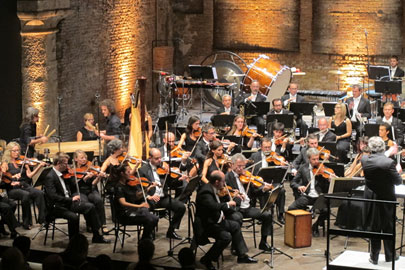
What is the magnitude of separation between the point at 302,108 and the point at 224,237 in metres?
5.06

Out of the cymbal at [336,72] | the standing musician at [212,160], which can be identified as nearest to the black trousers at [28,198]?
the standing musician at [212,160]

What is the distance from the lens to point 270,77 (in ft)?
55.9

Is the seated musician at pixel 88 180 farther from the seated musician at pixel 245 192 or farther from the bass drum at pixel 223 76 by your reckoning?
the bass drum at pixel 223 76

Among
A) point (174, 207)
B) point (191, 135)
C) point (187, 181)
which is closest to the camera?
point (174, 207)

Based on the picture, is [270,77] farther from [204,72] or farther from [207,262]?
[207,262]

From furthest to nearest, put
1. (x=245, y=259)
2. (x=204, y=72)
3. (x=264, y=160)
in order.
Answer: (x=204, y=72)
(x=264, y=160)
(x=245, y=259)

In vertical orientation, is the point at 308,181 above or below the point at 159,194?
above

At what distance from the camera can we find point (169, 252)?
10.1m

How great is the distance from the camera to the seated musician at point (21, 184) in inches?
429

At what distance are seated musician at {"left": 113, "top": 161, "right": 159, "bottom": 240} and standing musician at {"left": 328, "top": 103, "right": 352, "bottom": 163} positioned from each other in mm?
4256

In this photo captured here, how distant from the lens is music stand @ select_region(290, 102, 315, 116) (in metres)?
14.1

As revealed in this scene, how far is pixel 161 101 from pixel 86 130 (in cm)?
552

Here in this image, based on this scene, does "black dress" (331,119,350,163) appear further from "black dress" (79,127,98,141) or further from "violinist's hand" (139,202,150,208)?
"violinist's hand" (139,202,150,208)

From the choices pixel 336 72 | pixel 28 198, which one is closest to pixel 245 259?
pixel 28 198
